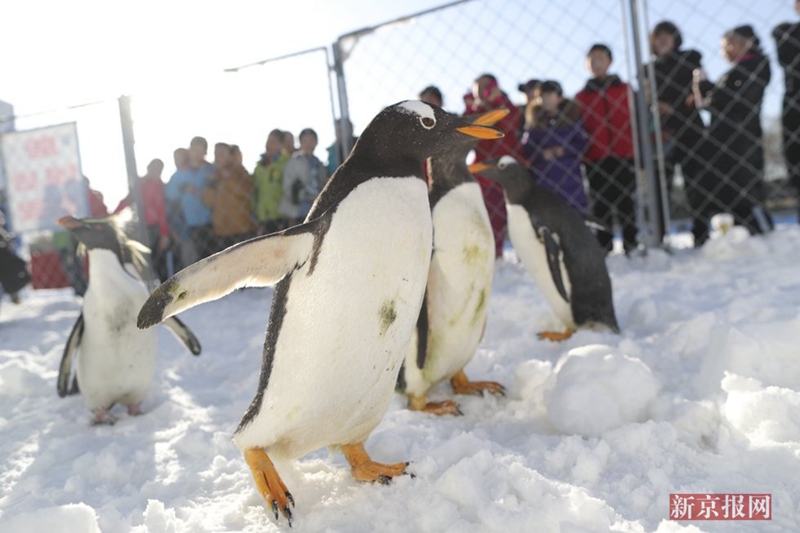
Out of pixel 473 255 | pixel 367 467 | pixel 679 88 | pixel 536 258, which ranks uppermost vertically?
pixel 679 88

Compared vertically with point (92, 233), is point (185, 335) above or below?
below

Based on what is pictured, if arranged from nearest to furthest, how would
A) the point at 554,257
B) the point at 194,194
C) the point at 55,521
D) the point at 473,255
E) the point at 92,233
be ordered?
the point at 55,521
the point at 473,255
the point at 92,233
the point at 554,257
the point at 194,194

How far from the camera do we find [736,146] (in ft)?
10.5

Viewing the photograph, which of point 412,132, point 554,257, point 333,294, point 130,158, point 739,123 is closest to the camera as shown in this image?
point 333,294

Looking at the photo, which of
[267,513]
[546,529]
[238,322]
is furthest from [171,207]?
[546,529]

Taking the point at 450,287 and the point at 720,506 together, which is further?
the point at 450,287

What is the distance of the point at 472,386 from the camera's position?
178cm

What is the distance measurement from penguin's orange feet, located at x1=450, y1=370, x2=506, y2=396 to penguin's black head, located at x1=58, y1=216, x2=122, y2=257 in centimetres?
107

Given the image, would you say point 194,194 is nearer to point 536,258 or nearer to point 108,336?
point 108,336

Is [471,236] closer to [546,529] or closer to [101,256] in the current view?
[546,529]

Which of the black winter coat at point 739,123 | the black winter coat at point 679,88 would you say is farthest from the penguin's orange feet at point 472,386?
the black winter coat at point 679,88

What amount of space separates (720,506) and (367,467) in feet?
1.97

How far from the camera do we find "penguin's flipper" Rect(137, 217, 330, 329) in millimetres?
991

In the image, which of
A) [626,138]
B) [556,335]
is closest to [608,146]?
[626,138]
